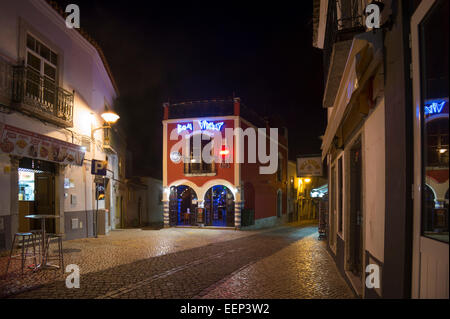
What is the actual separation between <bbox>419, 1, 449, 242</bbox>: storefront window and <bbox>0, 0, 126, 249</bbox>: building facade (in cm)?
918

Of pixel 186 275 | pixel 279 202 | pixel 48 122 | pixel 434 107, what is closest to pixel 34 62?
pixel 48 122

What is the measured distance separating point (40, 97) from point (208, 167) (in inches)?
461

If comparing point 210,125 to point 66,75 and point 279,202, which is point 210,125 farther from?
point 279,202

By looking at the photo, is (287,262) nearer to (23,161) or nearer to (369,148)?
(369,148)

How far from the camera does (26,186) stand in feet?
37.5

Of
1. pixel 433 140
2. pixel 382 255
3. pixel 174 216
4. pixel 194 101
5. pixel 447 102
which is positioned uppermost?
pixel 194 101

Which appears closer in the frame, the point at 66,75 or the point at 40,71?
the point at 40,71

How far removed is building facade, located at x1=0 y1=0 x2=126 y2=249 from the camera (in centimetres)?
915

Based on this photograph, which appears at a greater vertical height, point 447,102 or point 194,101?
point 194,101

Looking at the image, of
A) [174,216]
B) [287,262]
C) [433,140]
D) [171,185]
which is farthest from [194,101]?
[433,140]

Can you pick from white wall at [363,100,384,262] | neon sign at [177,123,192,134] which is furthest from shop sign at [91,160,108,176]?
white wall at [363,100,384,262]

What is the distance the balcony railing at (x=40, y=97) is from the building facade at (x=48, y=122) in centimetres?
2

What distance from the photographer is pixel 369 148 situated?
15.2 feet

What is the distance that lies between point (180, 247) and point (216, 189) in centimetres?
1010
